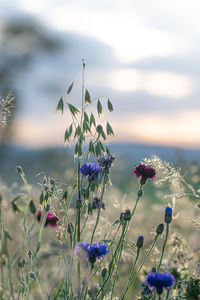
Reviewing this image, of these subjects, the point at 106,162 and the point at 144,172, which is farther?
the point at 144,172

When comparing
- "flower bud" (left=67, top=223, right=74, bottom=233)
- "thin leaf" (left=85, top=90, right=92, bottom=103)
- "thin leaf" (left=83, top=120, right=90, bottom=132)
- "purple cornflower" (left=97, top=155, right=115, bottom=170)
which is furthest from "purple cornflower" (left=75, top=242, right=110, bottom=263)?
"thin leaf" (left=85, top=90, right=92, bottom=103)

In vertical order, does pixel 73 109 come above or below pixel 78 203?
above

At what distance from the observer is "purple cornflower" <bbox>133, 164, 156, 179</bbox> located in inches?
78.7

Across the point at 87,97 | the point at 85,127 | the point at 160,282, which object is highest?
the point at 87,97

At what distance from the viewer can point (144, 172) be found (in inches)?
78.7

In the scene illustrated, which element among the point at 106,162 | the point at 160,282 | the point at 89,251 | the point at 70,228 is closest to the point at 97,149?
the point at 106,162

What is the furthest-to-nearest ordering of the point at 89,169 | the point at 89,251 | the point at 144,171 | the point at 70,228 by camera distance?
1. the point at 144,171
2. the point at 89,169
3. the point at 70,228
4. the point at 89,251

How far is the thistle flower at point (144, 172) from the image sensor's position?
2.00 m

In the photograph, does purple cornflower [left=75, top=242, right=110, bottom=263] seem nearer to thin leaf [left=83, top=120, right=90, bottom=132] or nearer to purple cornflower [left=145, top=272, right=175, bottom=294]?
purple cornflower [left=145, top=272, right=175, bottom=294]

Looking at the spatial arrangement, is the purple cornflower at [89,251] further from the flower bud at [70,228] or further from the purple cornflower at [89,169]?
the purple cornflower at [89,169]

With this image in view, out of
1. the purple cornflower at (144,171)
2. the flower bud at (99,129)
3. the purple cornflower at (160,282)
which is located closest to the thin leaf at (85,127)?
the flower bud at (99,129)

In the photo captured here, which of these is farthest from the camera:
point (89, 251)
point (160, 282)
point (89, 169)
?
point (89, 169)

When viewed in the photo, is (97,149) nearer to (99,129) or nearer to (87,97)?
(99,129)

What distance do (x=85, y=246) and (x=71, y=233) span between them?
5.5 inches
